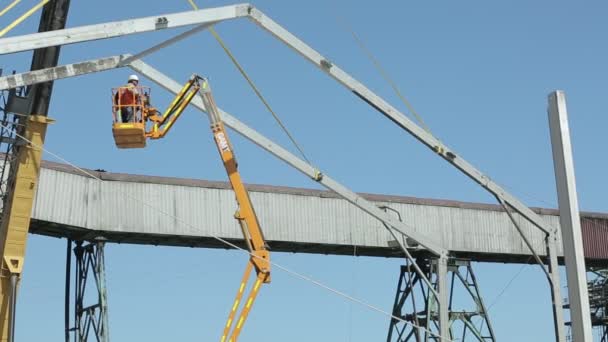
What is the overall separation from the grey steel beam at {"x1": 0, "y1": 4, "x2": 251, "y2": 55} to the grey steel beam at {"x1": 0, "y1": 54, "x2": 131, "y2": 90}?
1.68 m

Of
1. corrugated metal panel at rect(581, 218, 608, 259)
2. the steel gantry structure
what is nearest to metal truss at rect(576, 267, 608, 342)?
corrugated metal panel at rect(581, 218, 608, 259)

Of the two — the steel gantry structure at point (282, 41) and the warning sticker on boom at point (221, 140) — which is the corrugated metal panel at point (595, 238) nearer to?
the steel gantry structure at point (282, 41)

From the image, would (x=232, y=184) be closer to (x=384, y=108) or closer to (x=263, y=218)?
(x=384, y=108)

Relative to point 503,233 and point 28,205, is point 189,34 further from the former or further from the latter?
point 503,233

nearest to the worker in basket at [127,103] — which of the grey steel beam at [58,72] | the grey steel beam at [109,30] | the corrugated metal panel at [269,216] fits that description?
the grey steel beam at [58,72]

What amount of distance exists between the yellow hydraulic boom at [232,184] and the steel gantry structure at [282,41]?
4.62 ft

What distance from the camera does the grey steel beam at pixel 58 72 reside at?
1848cm

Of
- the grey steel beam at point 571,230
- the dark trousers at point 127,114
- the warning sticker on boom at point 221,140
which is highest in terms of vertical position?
the dark trousers at point 127,114

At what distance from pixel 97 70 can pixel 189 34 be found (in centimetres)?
212

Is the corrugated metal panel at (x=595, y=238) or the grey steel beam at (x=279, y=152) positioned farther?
the corrugated metal panel at (x=595, y=238)

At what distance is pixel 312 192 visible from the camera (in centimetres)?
4694

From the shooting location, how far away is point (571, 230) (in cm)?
1019

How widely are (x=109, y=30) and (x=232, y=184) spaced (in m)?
4.57

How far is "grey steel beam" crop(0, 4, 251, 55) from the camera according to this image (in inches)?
653
